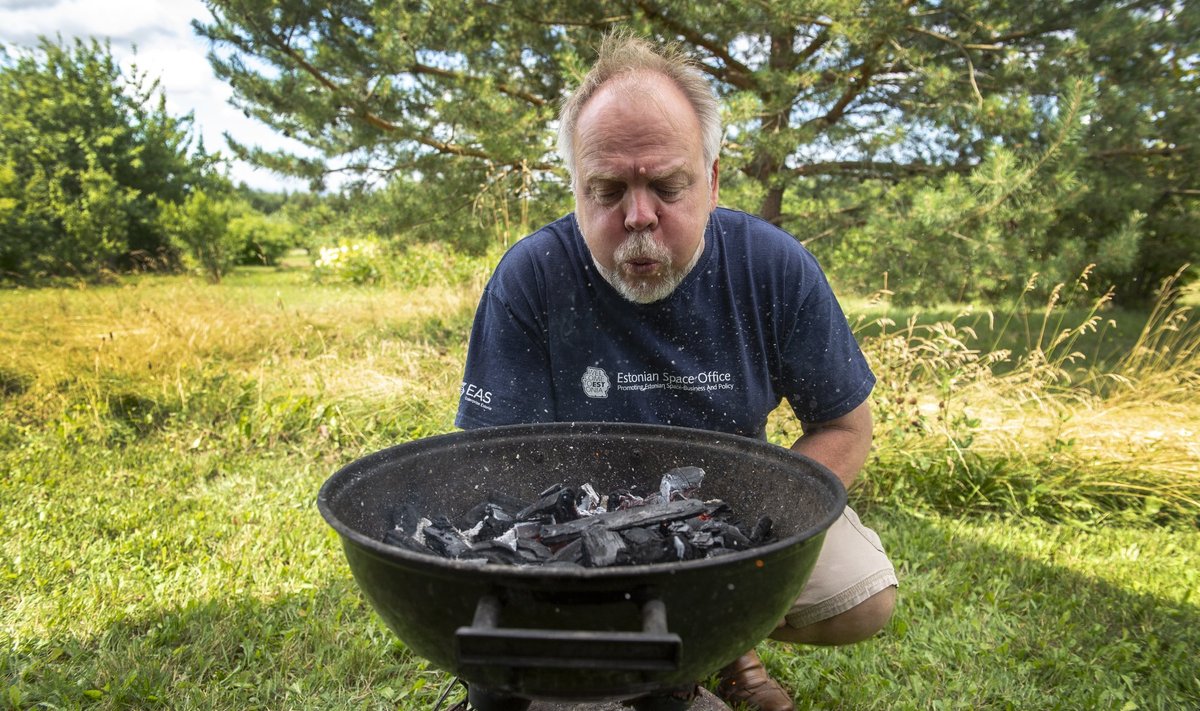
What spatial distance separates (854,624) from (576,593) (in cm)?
121

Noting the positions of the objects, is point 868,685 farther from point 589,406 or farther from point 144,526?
point 144,526

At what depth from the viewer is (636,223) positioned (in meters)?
1.69

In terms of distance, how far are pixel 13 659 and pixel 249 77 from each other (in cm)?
476

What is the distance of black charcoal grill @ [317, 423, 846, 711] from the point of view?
0.86m

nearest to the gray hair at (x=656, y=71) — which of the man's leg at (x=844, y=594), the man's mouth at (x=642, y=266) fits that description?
the man's mouth at (x=642, y=266)

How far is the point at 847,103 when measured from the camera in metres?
6.16

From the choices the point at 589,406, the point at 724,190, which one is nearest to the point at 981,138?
the point at 724,190

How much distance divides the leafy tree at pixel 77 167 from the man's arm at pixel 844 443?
578 inches

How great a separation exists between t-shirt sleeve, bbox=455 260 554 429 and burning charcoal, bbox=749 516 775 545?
78 centimetres

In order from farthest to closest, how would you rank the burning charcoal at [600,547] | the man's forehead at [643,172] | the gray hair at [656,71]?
the gray hair at [656,71]
the man's forehead at [643,172]
the burning charcoal at [600,547]

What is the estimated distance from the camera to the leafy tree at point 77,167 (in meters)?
14.0

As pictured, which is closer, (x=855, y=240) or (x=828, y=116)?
(x=855, y=240)

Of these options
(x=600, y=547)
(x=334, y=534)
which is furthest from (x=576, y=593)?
(x=334, y=534)

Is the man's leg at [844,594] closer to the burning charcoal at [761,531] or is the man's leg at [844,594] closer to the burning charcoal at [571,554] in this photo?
the burning charcoal at [761,531]
